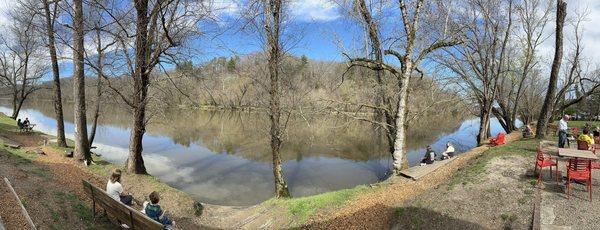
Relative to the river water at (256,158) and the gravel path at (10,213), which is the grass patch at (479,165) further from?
the gravel path at (10,213)

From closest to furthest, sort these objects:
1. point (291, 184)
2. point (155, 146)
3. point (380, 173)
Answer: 1. point (291, 184)
2. point (380, 173)
3. point (155, 146)

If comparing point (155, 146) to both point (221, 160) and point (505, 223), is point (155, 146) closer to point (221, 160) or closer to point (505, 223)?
point (221, 160)

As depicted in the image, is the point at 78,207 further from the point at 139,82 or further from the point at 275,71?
the point at 275,71

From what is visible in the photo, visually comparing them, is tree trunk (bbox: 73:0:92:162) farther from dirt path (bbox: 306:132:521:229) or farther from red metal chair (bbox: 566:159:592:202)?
red metal chair (bbox: 566:159:592:202)

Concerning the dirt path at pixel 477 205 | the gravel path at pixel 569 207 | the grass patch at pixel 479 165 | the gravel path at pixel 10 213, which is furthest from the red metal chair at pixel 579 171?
the gravel path at pixel 10 213

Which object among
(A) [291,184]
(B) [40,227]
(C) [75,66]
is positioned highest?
(C) [75,66]

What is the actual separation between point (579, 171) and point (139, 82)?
43.4 feet

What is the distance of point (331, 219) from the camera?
10.4 meters

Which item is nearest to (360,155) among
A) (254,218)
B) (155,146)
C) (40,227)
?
(155,146)

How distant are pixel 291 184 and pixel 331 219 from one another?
979cm

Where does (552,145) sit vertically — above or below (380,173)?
above

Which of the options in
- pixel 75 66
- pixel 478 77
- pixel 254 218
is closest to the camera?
pixel 254 218

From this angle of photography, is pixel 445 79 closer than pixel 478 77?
Yes

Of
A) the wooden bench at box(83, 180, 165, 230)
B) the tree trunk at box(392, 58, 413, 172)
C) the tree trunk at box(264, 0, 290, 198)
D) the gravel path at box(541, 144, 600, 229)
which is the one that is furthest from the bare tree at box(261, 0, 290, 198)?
A: the gravel path at box(541, 144, 600, 229)
